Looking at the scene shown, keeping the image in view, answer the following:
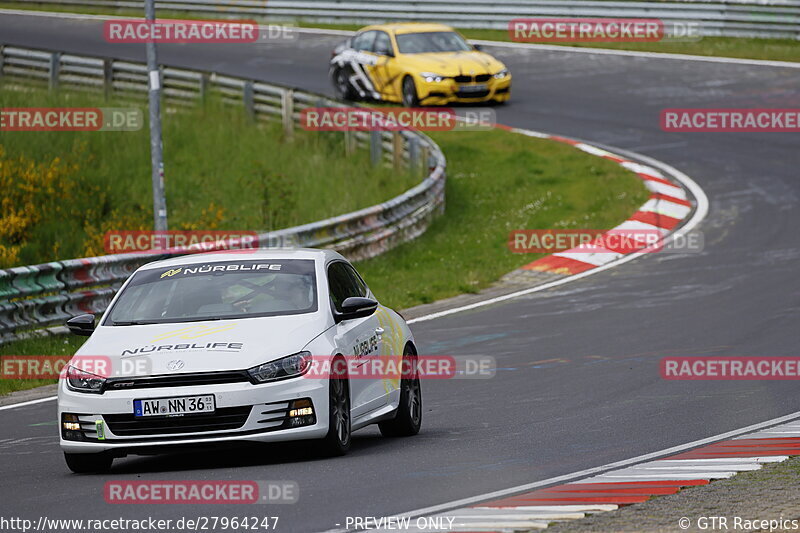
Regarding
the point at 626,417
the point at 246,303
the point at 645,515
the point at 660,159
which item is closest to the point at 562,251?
the point at 660,159

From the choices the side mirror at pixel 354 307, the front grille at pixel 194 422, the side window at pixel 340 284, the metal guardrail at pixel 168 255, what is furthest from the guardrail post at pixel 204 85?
the front grille at pixel 194 422

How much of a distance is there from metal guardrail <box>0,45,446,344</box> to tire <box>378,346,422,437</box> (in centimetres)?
574

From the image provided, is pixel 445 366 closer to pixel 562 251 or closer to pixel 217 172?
pixel 562 251

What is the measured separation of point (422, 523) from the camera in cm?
699

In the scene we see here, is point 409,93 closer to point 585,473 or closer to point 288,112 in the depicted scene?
point 288,112

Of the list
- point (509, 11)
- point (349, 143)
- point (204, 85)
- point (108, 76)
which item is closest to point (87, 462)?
point (349, 143)

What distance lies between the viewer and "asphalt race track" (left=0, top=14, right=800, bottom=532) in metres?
8.41

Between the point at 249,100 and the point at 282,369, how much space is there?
72.7 ft

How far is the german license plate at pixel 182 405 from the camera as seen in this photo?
28.8 feet

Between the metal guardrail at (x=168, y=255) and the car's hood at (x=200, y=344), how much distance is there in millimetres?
6065

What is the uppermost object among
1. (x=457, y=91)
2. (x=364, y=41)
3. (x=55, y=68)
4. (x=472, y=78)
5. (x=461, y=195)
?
(x=364, y=41)

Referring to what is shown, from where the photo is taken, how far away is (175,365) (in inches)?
347

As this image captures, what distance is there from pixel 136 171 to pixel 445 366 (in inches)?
614

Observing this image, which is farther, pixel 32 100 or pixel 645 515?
pixel 32 100
